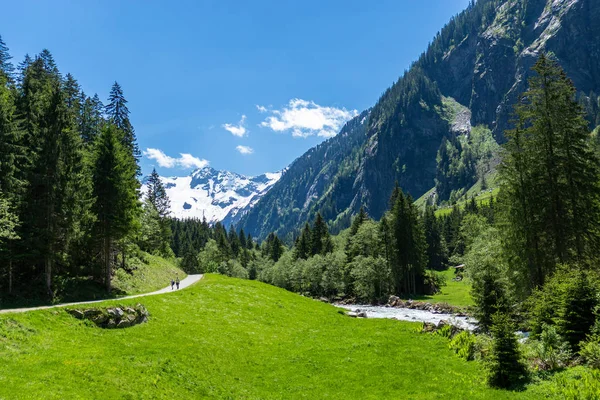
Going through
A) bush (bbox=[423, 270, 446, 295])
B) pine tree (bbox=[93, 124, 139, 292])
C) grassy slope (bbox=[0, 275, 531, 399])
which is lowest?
bush (bbox=[423, 270, 446, 295])

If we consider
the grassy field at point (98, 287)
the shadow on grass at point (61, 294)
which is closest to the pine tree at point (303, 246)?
the grassy field at point (98, 287)

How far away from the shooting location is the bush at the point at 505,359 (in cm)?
1773

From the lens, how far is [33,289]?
33.7 m

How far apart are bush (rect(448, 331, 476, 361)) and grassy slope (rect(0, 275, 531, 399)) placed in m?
0.65

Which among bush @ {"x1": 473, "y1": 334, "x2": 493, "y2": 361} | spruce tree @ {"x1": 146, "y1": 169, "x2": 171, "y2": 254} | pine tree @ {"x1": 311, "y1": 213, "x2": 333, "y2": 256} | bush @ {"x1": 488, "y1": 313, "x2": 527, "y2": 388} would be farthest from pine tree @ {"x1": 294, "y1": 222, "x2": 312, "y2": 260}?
bush @ {"x1": 488, "y1": 313, "x2": 527, "y2": 388}

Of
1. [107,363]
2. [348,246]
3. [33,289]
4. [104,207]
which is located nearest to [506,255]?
[107,363]

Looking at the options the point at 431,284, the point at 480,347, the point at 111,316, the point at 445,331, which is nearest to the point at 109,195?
the point at 111,316

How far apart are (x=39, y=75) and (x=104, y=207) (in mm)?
30067

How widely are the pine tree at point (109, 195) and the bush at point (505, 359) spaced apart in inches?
1477

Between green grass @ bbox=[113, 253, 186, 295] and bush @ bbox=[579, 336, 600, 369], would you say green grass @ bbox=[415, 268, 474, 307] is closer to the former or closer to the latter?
bush @ bbox=[579, 336, 600, 369]

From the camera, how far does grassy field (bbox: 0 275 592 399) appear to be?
53.5ft

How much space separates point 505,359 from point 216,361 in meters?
16.8

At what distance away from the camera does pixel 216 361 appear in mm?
23625

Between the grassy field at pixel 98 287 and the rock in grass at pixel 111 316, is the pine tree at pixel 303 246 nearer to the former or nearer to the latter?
the grassy field at pixel 98 287
